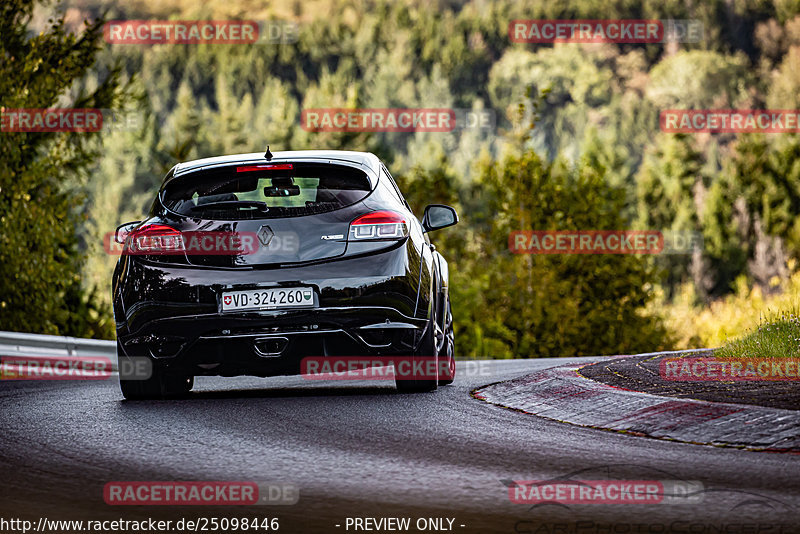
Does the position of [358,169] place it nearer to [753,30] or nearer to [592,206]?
[592,206]

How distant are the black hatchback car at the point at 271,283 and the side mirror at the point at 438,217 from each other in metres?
0.98

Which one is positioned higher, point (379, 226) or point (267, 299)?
point (379, 226)

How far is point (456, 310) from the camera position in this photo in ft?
85.8

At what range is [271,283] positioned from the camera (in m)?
8.05

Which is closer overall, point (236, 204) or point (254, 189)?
point (236, 204)

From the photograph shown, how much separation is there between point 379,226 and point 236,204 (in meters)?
0.96

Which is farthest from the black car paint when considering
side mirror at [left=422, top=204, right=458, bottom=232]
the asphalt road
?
side mirror at [left=422, top=204, right=458, bottom=232]

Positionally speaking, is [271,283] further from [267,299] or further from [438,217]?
[438,217]

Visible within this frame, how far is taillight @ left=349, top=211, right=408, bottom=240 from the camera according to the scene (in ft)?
26.8

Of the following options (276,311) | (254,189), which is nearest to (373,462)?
(276,311)

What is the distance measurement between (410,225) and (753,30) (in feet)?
587

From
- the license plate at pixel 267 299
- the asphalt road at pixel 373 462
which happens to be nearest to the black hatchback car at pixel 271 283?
the license plate at pixel 267 299

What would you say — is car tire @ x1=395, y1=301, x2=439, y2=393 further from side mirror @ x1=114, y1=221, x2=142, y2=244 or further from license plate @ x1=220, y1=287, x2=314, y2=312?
side mirror @ x1=114, y1=221, x2=142, y2=244

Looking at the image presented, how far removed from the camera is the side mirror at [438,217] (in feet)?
31.1
